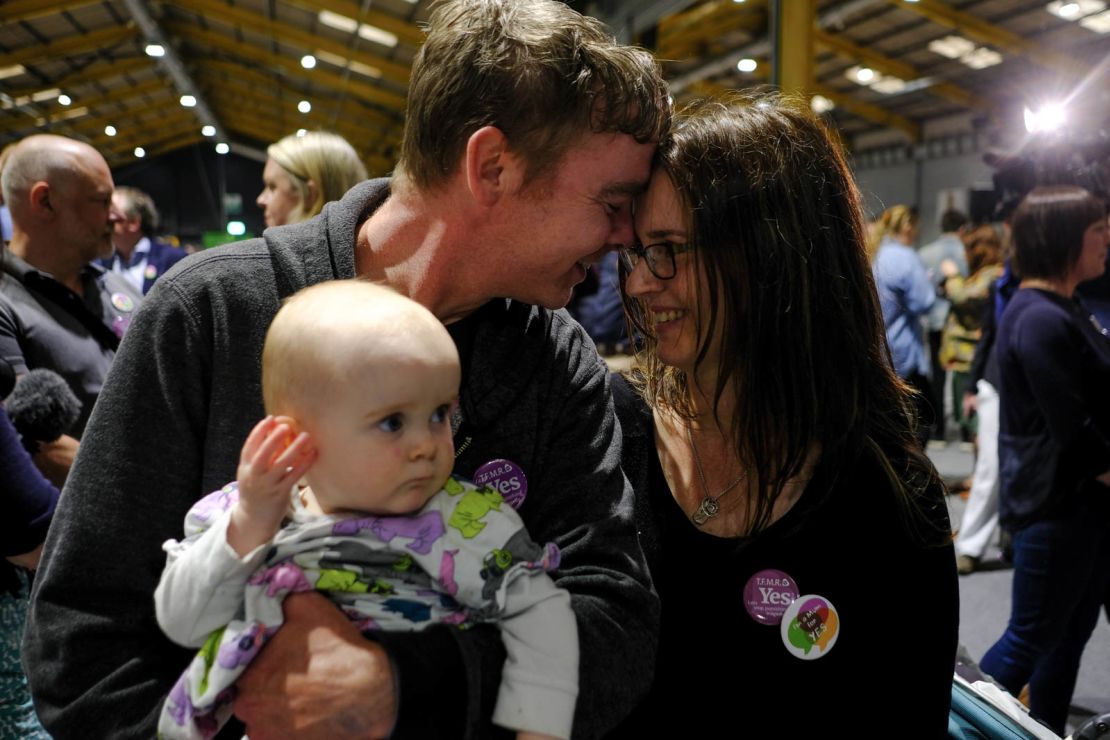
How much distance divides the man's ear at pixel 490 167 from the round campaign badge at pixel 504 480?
16.7 inches

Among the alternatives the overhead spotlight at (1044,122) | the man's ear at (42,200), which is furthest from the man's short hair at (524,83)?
the overhead spotlight at (1044,122)

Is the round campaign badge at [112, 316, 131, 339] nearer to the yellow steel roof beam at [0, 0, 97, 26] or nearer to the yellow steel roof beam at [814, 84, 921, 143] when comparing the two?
the yellow steel roof beam at [0, 0, 97, 26]

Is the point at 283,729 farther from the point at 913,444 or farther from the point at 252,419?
the point at 913,444

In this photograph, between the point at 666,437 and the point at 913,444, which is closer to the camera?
the point at 913,444

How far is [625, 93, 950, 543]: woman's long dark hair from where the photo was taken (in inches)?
57.1

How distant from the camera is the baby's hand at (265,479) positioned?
3.26ft

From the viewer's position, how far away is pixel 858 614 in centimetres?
142

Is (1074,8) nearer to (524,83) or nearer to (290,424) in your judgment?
(524,83)

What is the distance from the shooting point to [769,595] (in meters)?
1.42

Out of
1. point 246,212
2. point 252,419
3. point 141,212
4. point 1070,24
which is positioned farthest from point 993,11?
point 246,212

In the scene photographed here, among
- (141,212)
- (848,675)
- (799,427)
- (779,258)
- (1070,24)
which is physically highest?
(1070,24)

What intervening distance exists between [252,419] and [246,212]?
28.4 metres

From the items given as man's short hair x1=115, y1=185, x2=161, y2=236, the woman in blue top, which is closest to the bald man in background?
the woman in blue top

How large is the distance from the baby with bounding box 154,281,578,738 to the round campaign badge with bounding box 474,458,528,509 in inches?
5.6
